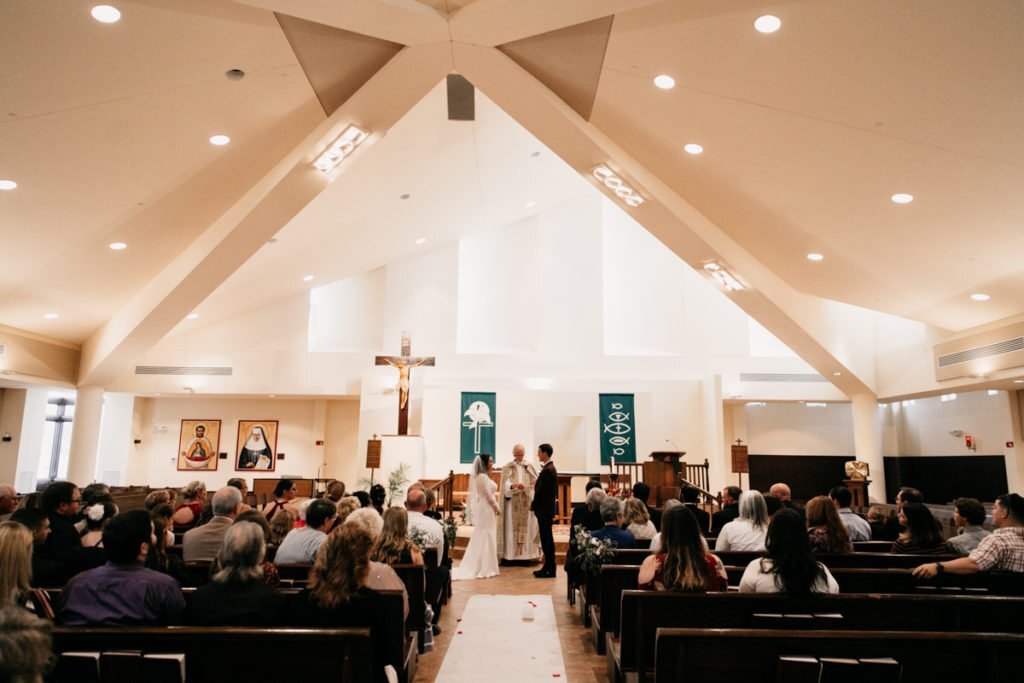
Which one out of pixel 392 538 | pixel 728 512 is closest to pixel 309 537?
pixel 392 538

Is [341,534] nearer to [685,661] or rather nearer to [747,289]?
[685,661]

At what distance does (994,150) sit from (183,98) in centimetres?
589

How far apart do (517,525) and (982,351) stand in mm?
6621

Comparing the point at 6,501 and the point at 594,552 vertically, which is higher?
the point at 6,501

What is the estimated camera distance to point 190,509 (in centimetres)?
517

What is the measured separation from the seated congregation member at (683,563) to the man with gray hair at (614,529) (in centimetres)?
158

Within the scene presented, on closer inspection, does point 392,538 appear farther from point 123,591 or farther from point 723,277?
point 723,277

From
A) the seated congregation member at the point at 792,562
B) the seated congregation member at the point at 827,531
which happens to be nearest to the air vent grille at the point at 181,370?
the seated congregation member at the point at 827,531

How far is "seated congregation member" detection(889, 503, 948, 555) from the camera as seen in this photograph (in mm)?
4391

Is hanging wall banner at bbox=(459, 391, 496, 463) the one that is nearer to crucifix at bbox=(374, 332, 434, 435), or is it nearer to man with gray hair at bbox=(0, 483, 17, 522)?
crucifix at bbox=(374, 332, 434, 435)

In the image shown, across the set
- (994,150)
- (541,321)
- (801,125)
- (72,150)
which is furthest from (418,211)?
(994,150)

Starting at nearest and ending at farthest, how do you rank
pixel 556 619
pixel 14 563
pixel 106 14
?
pixel 14 563 → pixel 106 14 → pixel 556 619

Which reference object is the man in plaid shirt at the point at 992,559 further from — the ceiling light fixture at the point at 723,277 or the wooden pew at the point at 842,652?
the ceiling light fixture at the point at 723,277

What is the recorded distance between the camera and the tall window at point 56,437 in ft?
42.8
